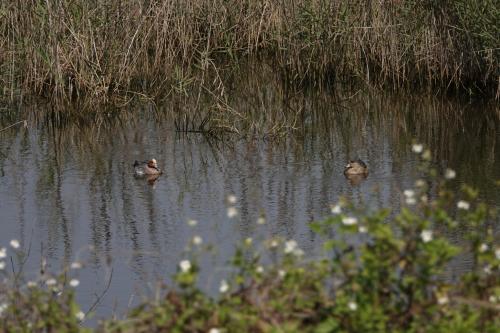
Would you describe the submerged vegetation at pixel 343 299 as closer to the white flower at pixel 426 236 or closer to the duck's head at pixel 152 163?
the white flower at pixel 426 236

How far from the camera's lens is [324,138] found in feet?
45.2

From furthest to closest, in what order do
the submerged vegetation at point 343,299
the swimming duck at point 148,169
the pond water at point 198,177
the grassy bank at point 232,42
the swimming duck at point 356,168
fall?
the grassy bank at point 232,42
the swimming duck at point 148,169
the swimming duck at point 356,168
the pond water at point 198,177
the submerged vegetation at point 343,299

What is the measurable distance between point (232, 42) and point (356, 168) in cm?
685

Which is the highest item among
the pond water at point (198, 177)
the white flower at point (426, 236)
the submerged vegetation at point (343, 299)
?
the white flower at point (426, 236)

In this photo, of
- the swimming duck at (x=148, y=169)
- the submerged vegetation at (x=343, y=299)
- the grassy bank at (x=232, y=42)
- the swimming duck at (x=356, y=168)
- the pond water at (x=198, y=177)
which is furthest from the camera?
the grassy bank at (x=232, y=42)

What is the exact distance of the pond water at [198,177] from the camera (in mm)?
8984

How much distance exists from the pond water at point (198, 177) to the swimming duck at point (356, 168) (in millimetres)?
153

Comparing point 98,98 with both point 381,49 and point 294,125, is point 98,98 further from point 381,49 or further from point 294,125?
point 381,49

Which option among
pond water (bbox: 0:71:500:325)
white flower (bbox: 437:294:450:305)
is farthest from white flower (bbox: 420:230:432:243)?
pond water (bbox: 0:71:500:325)

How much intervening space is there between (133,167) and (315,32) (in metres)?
5.08

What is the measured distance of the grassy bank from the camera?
1459 cm

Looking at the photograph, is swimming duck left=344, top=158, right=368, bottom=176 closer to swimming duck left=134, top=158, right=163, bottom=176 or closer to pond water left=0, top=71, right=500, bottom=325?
pond water left=0, top=71, right=500, bottom=325

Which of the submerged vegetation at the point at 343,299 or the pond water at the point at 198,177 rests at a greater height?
the submerged vegetation at the point at 343,299

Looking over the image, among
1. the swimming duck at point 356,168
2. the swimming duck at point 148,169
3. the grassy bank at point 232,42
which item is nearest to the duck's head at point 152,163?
the swimming duck at point 148,169
